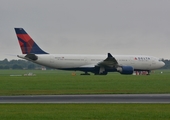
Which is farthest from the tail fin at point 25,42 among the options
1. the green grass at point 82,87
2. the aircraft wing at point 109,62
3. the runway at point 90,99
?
the runway at point 90,99

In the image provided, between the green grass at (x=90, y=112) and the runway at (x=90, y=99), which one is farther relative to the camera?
the runway at (x=90, y=99)

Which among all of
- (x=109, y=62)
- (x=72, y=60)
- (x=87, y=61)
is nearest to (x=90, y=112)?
(x=109, y=62)

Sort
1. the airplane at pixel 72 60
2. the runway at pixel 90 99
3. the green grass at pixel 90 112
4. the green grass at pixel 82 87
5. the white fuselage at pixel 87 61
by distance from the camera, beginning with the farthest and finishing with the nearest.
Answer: the white fuselage at pixel 87 61 → the airplane at pixel 72 60 → the green grass at pixel 82 87 → the runway at pixel 90 99 → the green grass at pixel 90 112

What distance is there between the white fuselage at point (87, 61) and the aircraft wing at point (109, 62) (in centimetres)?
228

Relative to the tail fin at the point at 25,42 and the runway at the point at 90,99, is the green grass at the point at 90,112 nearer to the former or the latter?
the runway at the point at 90,99

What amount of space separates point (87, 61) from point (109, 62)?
409cm

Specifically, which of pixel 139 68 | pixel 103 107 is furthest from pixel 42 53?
pixel 103 107

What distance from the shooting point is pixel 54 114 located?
19.2 metres

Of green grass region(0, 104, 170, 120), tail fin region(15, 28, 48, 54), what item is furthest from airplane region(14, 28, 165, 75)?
green grass region(0, 104, 170, 120)

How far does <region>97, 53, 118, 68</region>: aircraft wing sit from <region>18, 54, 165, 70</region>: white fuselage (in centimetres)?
228

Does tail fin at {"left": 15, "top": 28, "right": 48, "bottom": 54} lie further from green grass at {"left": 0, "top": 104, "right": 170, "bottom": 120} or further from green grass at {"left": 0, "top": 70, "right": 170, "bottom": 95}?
green grass at {"left": 0, "top": 104, "right": 170, "bottom": 120}

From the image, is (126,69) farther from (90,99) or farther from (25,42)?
(90,99)

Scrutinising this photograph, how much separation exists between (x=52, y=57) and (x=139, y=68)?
15.8 m

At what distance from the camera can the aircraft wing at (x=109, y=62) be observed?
72131 millimetres
